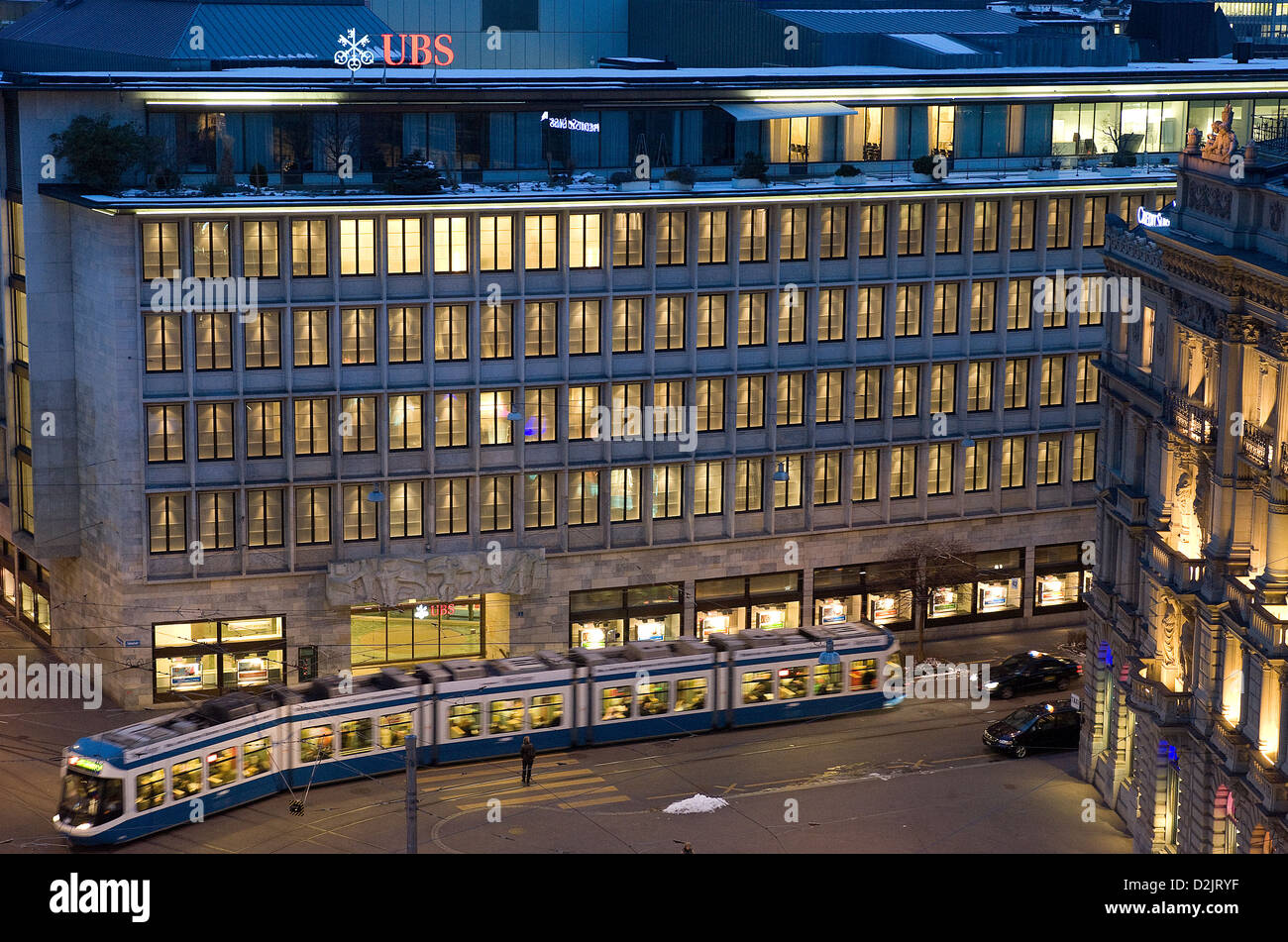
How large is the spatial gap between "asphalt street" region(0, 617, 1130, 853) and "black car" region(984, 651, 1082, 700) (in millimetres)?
2856

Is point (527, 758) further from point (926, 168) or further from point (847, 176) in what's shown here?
point (926, 168)

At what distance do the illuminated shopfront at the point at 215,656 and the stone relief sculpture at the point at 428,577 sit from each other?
3.24m

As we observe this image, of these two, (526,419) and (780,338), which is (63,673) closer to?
(526,419)

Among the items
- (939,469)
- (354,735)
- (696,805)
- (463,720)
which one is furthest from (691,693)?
(939,469)

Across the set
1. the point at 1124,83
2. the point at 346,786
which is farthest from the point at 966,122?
the point at 346,786

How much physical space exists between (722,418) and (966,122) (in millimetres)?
18148

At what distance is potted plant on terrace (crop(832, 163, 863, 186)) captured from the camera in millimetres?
92188

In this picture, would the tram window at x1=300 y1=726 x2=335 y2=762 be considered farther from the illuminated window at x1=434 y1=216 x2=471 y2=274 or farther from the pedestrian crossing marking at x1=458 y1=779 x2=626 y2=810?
the illuminated window at x1=434 y1=216 x2=471 y2=274

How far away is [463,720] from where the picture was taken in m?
81.6

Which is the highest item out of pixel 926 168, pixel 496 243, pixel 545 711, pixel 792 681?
pixel 926 168

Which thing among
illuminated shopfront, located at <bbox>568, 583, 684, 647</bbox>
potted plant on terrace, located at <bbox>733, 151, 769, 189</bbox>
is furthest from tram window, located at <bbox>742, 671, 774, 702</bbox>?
potted plant on terrace, located at <bbox>733, 151, 769, 189</bbox>

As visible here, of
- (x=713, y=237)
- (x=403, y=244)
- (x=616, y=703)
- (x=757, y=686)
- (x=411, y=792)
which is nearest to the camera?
(x=411, y=792)

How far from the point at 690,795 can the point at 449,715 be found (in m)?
10.00

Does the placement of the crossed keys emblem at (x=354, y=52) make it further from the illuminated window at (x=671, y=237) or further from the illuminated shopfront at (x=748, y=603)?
the illuminated shopfront at (x=748, y=603)
